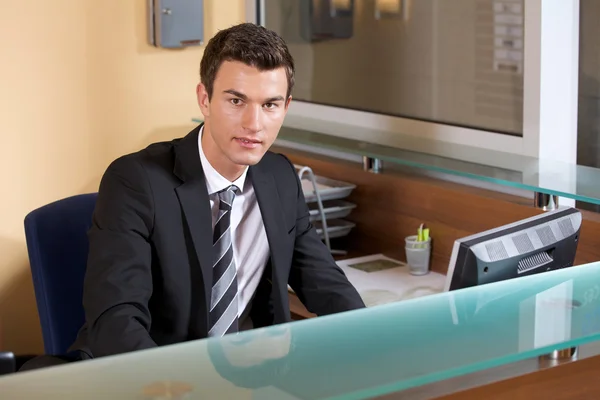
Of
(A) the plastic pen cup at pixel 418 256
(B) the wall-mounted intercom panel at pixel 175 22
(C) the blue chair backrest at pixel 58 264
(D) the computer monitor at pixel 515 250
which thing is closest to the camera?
(D) the computer monitor at pixel 515 250

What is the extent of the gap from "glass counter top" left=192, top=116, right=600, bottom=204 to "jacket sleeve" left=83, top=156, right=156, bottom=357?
1048 mm

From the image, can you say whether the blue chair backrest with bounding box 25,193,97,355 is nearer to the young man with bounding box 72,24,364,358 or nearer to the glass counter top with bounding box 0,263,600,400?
the young man with bounding box 72,24,364,358

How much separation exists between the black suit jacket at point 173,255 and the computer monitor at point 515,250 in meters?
0.41

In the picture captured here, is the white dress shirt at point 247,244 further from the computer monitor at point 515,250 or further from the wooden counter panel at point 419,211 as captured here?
the wooden counter panel at point 419,211

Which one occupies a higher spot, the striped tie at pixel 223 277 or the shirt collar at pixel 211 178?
the shirt collar at pixel 211 178

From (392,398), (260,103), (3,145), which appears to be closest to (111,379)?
(392,398)

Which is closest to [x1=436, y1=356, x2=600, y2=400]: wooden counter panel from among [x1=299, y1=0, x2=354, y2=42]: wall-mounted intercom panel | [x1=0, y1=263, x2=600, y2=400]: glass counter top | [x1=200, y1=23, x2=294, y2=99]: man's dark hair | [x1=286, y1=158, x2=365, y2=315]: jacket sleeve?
[x1=0, y1=263, x2=600, y2=400]: glass counter top

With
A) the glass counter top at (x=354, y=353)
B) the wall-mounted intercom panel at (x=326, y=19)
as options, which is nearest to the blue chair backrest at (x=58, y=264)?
the glass counter top at (x=354, y=353)

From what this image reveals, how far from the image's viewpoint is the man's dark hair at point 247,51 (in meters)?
1.96

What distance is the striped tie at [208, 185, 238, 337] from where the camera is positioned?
6.97 ft

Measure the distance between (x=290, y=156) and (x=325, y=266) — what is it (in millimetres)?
1352

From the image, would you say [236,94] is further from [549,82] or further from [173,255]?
[549,82]

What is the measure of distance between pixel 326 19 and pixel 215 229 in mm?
1699

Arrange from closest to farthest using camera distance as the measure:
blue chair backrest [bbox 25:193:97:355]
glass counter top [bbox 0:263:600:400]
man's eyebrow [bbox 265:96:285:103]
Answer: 1. glass counter top [bbox 0:263:600:400]
2. man's eyebrow [bbox 265:96:285:103]
3. blue chair backrest [bbox 25:193:97:355]
